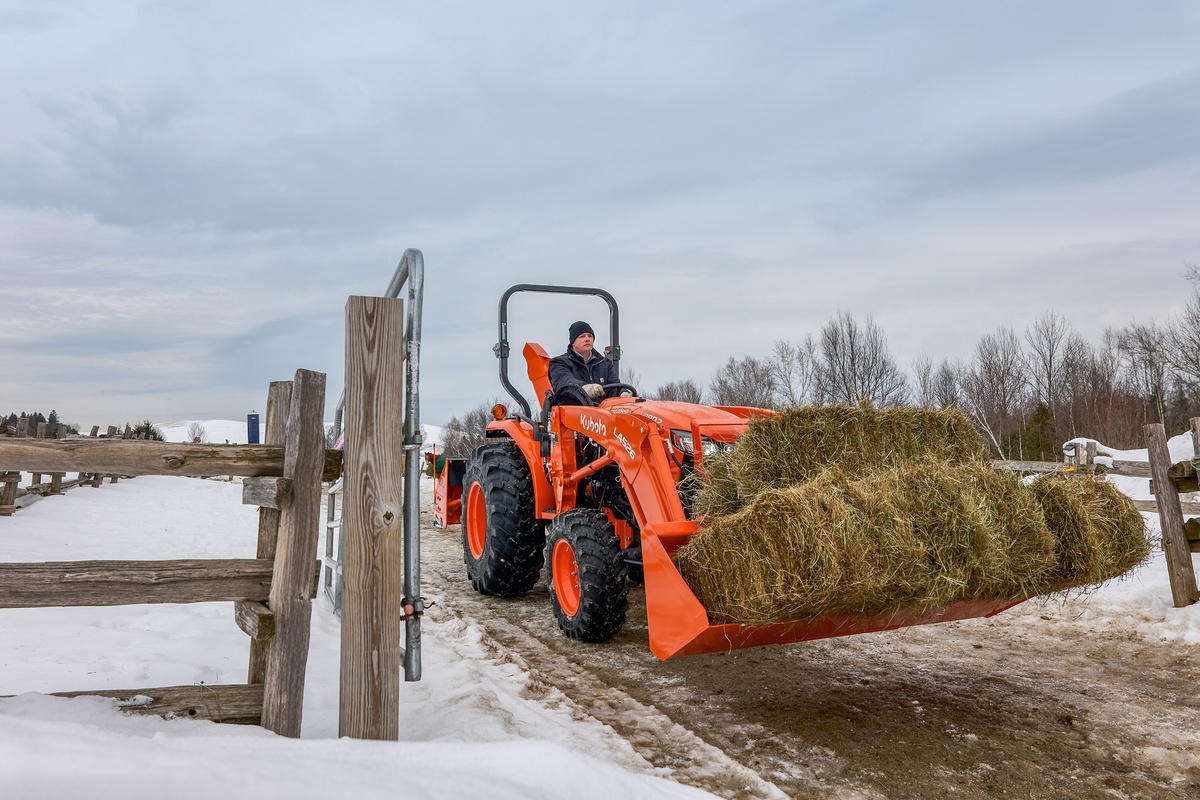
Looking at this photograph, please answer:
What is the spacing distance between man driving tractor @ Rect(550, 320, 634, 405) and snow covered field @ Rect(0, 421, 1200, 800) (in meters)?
1.80

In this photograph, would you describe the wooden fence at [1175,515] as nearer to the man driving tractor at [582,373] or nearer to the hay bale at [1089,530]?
the hay bale at [1089,530]

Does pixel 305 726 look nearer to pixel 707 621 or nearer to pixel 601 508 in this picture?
pixel 707 621

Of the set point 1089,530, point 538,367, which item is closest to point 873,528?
point 1089,530

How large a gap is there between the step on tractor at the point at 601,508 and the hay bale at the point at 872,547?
0.48 ft

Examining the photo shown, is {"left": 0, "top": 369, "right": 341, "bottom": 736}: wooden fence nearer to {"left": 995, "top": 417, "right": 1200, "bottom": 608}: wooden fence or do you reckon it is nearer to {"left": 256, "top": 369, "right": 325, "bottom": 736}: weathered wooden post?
{"left": 256, "top": 369, "right": 325, "bottom": 736}: weathered wooden post

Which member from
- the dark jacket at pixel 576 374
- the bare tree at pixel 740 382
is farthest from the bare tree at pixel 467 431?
the dark jacket at pixel 576 374

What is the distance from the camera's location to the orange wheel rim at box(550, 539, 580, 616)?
209 inches

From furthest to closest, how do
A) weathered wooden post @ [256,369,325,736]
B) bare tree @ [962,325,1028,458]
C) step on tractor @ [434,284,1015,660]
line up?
bare tree @ [962,325,1028,458] < step on tractor @ [434,284,1015,660] < weathered wooden post @ [256,369,325,736]

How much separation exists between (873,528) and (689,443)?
62.1 inches

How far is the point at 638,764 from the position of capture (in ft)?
10.7

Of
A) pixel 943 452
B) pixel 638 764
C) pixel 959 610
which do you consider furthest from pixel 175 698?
pixel 943 452

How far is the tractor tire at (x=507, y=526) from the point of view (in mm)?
6445

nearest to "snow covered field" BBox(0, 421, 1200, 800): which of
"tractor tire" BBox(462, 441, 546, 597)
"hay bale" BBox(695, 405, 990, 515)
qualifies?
"tractor tire" BBox(462, 441, 546, 597)

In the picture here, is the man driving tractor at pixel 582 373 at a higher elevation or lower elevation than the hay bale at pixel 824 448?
higher
